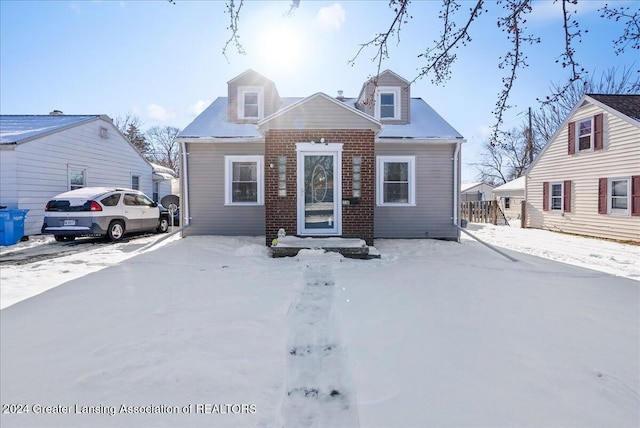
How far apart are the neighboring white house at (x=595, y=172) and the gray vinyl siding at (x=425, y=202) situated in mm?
6485

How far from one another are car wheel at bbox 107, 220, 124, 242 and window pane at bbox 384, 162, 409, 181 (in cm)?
852

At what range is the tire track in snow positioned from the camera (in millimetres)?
2256

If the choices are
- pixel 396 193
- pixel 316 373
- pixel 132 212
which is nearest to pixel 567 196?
pixel 396 193

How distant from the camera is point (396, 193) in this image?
1051 cm

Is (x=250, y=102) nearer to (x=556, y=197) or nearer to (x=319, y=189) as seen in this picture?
(x=319, y=189)

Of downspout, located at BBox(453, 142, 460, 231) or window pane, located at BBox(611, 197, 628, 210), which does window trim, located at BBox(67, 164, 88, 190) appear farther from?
window pane, located at BBox(611, 197, 628, 210)

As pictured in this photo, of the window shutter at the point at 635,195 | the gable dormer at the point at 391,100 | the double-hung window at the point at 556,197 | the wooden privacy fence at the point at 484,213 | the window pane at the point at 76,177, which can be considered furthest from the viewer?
the wooden privacy fence at the point at 484,213

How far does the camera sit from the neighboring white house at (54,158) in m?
10.5

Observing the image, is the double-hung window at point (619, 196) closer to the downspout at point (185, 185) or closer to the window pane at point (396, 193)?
the window pane at point (396, 193)

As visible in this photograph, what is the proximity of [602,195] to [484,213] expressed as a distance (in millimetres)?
7491

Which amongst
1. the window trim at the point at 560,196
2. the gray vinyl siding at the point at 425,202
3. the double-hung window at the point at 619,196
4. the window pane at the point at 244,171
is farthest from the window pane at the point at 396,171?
the window trim at the point at 560,196

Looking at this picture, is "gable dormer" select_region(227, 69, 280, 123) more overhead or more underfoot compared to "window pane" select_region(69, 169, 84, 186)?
more overhead

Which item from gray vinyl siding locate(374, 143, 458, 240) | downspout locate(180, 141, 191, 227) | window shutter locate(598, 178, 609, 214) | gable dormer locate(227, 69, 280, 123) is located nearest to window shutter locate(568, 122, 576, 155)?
window shutter locate(598, 178, 609, 214)

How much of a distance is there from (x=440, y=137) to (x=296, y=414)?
9.46 m
